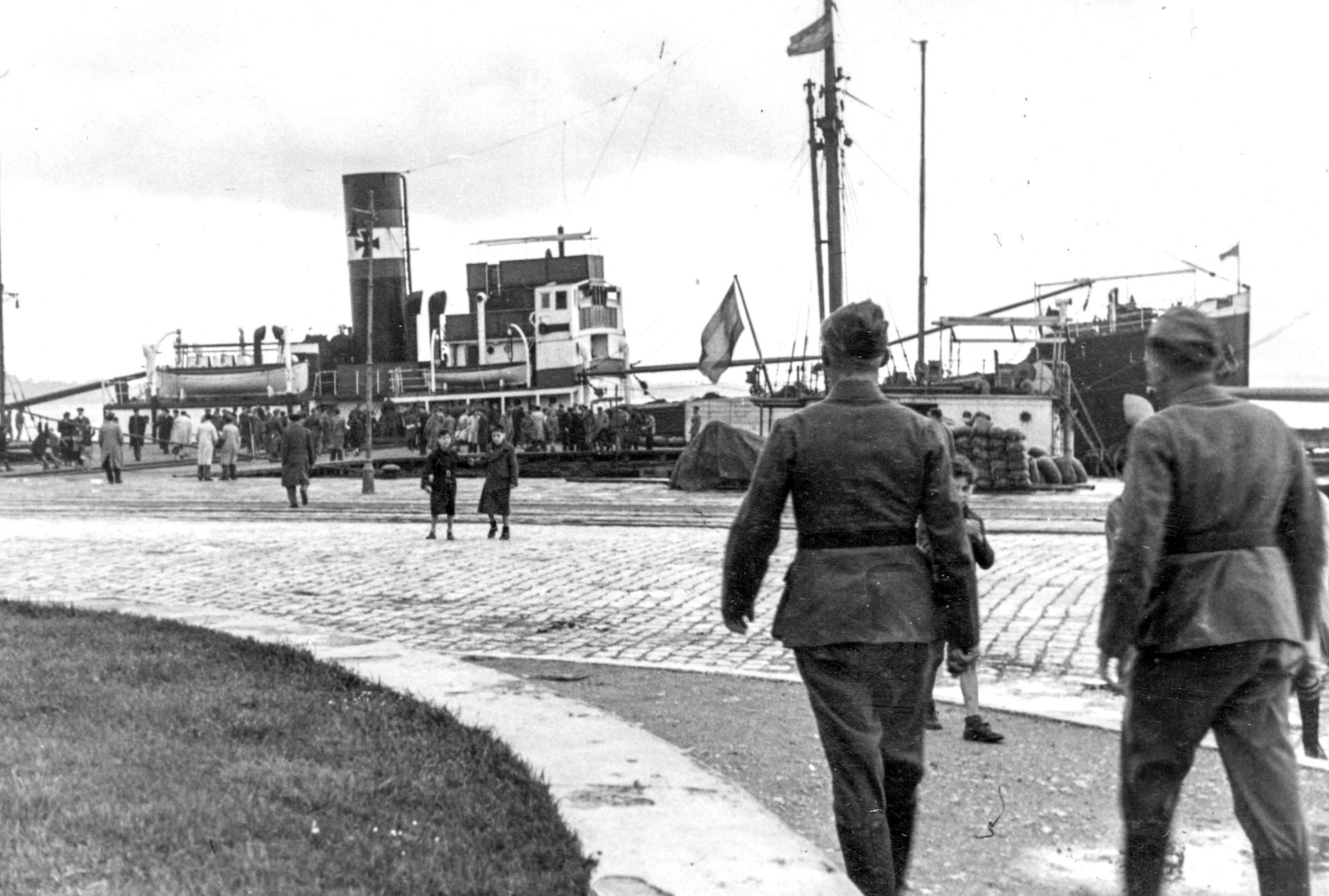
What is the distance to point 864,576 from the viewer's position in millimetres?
3785

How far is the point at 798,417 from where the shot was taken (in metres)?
3.92

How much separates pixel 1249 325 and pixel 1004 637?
36.4 m

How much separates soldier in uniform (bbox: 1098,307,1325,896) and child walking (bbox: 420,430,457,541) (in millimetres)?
12950

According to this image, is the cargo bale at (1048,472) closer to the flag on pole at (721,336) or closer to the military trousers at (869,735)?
the flag on pole at (721,336)

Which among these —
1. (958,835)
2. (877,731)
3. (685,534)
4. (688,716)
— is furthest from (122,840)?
(685,534)

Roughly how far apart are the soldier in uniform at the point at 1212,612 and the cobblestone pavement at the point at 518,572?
4.06 meters

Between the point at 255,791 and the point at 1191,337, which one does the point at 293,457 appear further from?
the point at 1191,337

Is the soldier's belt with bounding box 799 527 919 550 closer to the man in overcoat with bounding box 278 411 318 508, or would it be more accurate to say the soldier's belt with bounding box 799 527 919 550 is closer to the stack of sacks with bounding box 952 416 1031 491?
the man in overcoat with bounding box 278 411 318 508

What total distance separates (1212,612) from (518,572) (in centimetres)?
958

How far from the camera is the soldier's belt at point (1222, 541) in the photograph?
3.60 metres

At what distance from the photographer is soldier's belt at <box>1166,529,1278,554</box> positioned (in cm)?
360

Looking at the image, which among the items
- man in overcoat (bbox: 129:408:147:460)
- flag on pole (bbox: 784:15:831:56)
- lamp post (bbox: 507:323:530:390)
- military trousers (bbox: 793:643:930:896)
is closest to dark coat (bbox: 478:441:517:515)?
military trousers (bbox: 793:643:930:896)

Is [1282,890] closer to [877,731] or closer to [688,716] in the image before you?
[877,731]

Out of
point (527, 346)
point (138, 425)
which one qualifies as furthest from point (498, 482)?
point (138, 425)
